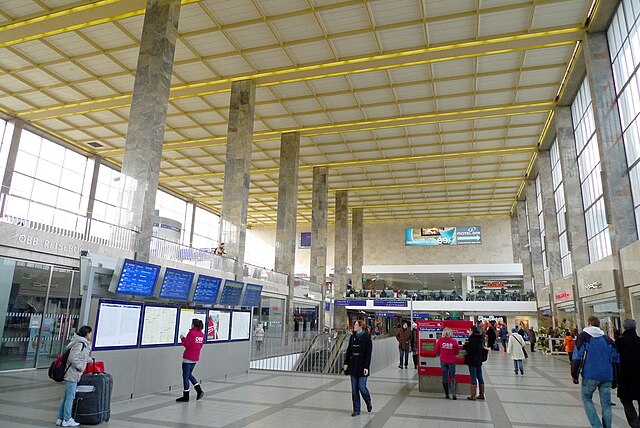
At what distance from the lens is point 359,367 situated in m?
8.12

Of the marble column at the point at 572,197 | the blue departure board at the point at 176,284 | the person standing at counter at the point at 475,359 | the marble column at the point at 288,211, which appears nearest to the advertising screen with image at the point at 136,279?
the blue departure board at the point at 176,284

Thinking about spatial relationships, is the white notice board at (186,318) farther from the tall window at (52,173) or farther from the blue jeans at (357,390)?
the tall window at (52,173)

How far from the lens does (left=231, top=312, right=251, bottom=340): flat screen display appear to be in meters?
12.9

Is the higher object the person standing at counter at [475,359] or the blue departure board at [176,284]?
the blue departure board at [176,284]

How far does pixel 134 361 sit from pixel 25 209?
6.11 m

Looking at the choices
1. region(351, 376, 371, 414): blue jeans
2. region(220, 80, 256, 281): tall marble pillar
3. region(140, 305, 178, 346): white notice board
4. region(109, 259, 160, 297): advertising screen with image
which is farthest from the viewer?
region(220, 80, 256, 281): tall marble pillar

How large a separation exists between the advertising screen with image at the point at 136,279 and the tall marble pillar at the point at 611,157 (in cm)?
1504

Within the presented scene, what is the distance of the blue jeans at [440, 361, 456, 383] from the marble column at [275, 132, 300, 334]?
56.5 feet

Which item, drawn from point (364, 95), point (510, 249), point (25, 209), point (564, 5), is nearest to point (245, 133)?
point (364, 95)

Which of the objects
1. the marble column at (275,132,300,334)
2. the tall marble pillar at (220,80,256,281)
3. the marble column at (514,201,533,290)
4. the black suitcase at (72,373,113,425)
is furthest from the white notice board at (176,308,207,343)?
the marble column at (514,201,533,290)

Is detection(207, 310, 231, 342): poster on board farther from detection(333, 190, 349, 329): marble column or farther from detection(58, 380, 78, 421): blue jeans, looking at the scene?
detection(333, 190, 349, 329): marble column

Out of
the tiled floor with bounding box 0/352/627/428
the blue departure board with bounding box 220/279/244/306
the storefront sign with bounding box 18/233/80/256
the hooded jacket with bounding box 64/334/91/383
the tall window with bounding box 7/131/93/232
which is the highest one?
the tall window with bounding box 7/131/93/232

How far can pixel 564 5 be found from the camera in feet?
53.1

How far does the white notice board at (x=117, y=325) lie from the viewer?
8406 millimetres
